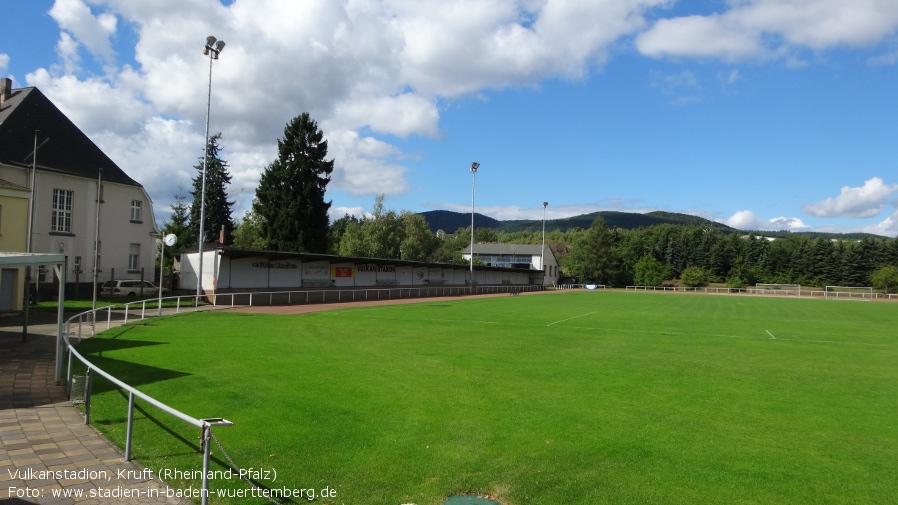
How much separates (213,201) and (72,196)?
100.0 ft

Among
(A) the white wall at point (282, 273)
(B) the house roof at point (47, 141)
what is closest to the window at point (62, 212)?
(B) the house roof at point (47, 141)

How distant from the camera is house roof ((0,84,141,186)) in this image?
3338 cm

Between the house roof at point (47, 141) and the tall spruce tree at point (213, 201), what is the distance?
25.5 meters

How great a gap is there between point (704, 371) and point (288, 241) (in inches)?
1834

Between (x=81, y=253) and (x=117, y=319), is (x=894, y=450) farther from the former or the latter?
(x=81, y=253)

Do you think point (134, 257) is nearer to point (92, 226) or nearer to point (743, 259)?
point (92, 226)

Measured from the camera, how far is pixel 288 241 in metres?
54.1

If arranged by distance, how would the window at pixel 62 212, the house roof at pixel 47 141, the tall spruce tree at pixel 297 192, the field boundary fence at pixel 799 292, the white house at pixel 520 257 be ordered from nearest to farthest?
the house roof at pixel 47 141, the window at pixel 62 212, the tall spruce tree at pixel 297 192, the field boundary fence at pixel 799 292, the white house at pixel 520 257

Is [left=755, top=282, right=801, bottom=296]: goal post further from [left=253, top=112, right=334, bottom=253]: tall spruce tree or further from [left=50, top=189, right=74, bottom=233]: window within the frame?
[left=50, top=189, right=74, bottom=233]: window

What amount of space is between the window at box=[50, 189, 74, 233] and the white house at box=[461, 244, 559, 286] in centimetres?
7402

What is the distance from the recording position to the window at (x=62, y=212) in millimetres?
34406

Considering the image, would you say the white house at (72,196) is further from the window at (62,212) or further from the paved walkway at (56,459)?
the paved walkway at (56,459)

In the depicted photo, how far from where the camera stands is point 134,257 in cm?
3988

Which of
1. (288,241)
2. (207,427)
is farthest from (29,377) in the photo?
(288,241)
